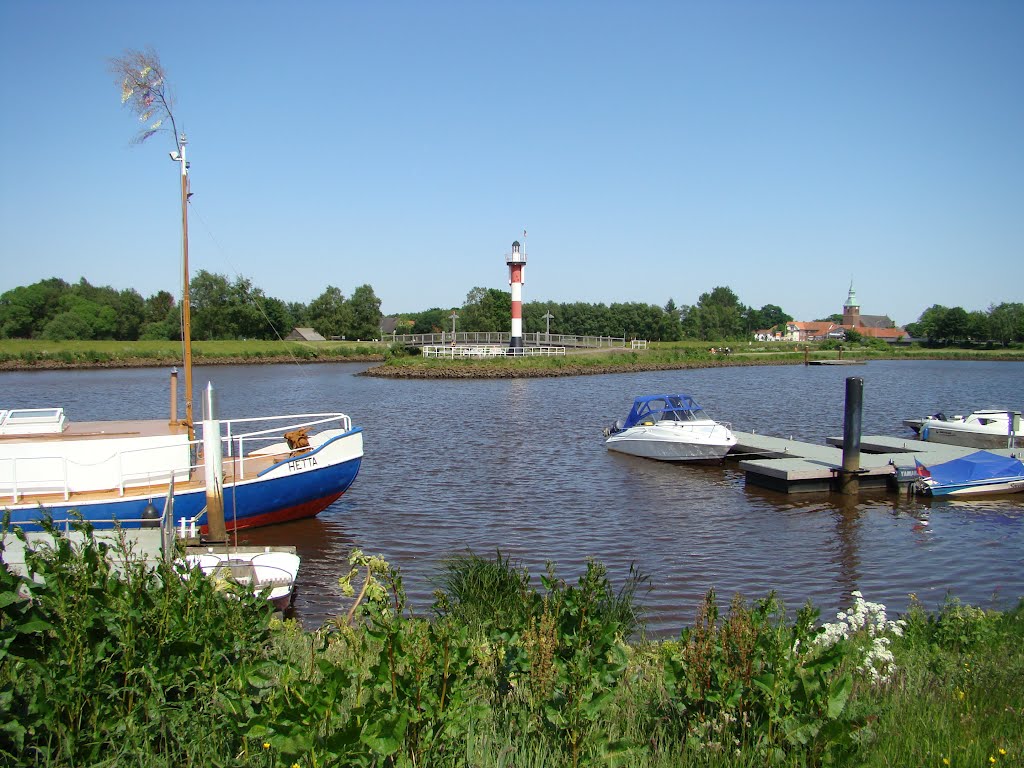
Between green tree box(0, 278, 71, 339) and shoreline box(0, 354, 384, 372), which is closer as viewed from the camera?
shoreline box(0, 354, 384, 372)

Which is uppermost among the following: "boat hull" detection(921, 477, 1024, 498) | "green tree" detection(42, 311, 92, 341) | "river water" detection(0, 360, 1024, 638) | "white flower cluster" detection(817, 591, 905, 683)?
"green tree" detection(42, 311, 92, 341)

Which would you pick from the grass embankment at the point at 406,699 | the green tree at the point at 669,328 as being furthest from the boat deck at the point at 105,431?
the green tree at the point at 669,328

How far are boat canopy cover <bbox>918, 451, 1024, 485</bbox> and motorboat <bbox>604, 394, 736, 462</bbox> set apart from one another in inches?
267

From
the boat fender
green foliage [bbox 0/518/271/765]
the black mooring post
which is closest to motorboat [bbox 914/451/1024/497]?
the black mooring post

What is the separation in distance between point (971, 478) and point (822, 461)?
3.89 metres

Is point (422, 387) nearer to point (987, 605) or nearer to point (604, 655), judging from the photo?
point (987, 605)

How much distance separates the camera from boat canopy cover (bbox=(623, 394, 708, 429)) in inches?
1112

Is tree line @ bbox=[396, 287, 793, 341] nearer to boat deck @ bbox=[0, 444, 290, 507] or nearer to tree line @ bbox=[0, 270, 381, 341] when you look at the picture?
tree line @ bbox=[0, 270, 381, 341]

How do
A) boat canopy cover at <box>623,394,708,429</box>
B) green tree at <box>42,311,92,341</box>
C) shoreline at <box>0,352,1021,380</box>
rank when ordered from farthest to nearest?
green tree at <box>42,311,92,341</box>
shoreline at <box>0,352,1021,380</box>
boat canopy cover at <box>623,394,708,429</box>

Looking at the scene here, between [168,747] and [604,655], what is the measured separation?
252cm

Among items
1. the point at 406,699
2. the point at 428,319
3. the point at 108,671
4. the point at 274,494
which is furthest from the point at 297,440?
the point at 428,319

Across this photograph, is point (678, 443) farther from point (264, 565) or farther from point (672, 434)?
point (264, 565)

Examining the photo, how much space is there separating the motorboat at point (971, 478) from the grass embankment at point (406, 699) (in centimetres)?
1746

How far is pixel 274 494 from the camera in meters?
16.5
